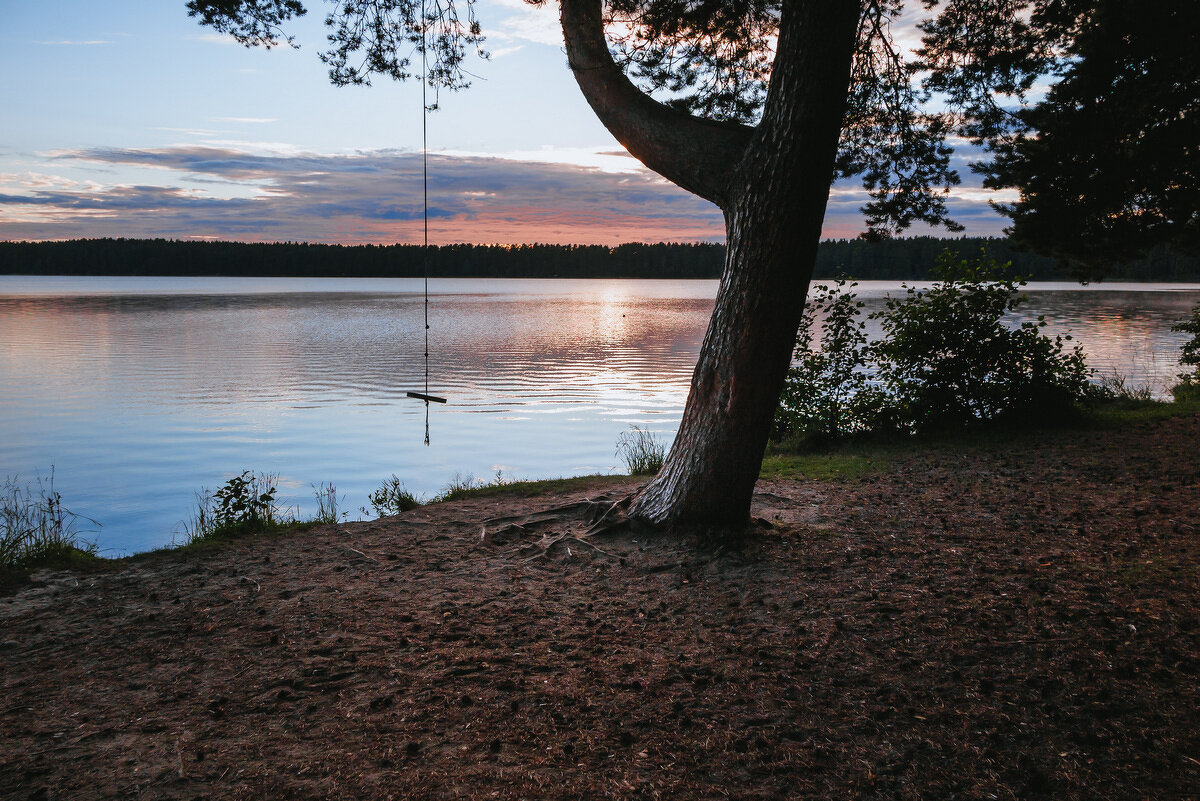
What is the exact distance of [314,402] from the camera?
2045 centimetres

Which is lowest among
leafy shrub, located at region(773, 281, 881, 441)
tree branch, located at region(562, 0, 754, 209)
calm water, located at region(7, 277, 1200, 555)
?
calm water, located at region(7, 277, 1200, 555)

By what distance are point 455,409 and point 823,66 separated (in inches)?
626

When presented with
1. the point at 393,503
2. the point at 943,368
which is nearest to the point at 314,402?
the point at 393,503

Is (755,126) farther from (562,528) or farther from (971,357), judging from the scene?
(971,357)

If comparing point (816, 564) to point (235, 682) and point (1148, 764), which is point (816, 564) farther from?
point (235, 682)

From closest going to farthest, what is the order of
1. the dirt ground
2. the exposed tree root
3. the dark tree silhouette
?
1. the dirt ground
2. the exposed tree root
3. the dark tree silhouette

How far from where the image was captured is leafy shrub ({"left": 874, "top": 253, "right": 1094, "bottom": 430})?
1102 centimetres

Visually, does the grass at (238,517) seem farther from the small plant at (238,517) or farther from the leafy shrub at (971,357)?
the leafy shrub at (971,357)

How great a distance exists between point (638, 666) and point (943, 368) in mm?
8822

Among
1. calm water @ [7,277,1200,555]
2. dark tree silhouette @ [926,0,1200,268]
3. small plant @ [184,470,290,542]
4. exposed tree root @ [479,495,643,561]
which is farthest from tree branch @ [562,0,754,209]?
calm water @ [7,277,1200,555]

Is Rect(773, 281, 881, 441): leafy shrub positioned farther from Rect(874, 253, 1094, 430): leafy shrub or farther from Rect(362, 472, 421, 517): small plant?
Rect(362, 472, 421, 517): small plant

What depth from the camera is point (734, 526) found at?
21.1 ft

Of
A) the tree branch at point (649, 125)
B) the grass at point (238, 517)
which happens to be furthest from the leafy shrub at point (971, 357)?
the grass at point (238, 517)

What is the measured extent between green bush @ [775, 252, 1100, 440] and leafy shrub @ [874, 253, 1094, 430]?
2cm
